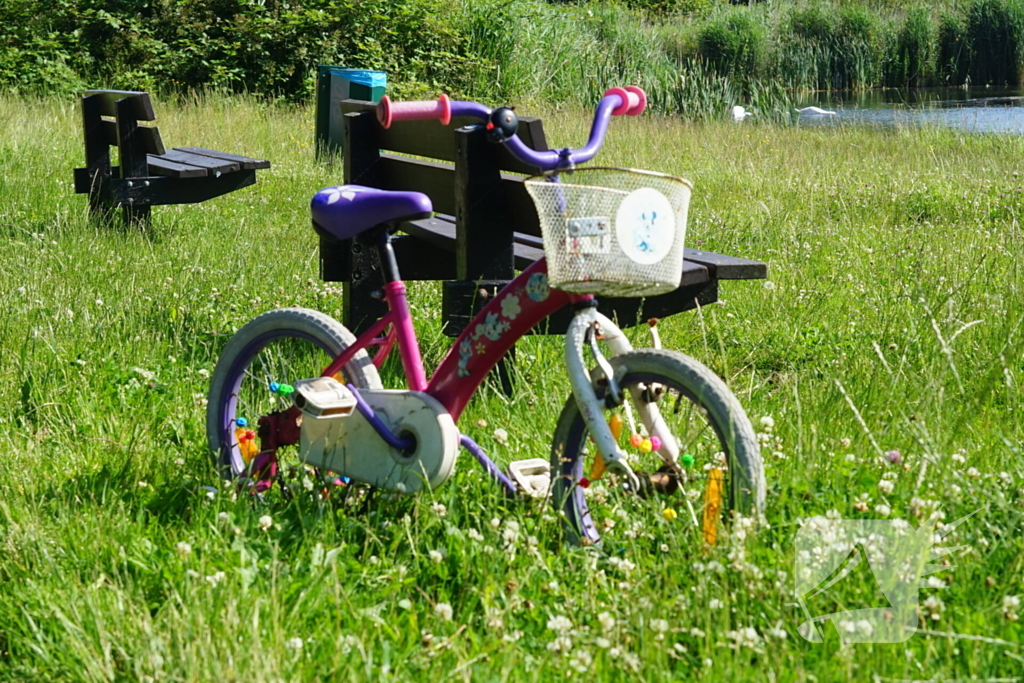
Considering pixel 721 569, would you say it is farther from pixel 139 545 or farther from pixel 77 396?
pixel 77 396

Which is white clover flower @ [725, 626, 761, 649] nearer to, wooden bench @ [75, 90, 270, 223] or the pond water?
wooden bench @ [75, 90, 270, 223]

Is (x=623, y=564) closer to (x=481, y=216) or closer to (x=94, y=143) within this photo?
(x=481, y=216)

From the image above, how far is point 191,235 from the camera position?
6859 mm

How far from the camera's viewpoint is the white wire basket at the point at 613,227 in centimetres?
235

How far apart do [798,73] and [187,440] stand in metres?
20.7

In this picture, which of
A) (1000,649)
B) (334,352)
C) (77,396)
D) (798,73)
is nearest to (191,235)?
(77,396)

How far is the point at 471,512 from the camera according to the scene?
9.38ft

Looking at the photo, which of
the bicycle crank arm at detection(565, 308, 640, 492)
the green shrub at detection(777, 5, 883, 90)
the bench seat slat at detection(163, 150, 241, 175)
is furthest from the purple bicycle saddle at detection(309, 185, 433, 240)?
the green shrub at detection(777, 5, 883, 90)

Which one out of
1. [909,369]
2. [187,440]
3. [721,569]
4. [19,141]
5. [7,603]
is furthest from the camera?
[19,141]

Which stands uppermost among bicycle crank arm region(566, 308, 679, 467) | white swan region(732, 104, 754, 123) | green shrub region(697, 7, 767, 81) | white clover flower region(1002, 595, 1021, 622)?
green shrub region(697, 7, 767, 81)

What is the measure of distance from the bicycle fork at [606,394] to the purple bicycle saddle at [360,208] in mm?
559

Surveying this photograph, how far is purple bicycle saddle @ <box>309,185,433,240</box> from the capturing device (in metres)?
2.91

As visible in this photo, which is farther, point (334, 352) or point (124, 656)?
point (334, 352)

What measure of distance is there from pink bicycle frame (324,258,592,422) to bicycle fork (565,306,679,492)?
87 mm
